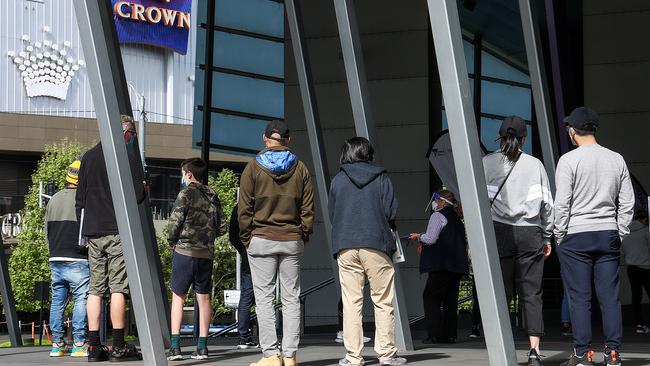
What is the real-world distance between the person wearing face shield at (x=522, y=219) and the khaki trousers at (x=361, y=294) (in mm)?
920

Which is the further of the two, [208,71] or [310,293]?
[208,71]

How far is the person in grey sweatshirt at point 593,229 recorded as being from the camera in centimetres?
865

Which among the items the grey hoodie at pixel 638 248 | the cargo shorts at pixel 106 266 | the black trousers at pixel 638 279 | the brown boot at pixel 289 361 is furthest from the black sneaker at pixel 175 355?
the black trousers at pixel 638 279

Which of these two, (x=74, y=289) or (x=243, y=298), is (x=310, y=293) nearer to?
(x=243, y=298)

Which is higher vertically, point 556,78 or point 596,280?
point 556,78

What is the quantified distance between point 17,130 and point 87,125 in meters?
5.37

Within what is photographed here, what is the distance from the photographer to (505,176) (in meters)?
9.34

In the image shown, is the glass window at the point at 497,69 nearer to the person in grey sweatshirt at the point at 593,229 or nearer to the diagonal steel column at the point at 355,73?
the diagonal steel column at the point at 355,73

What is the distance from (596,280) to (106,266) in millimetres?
4298

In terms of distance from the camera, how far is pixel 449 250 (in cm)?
1306

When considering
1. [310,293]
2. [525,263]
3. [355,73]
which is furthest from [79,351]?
[310,293]

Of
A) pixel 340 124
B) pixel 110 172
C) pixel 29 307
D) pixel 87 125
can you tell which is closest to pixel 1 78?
pixel 87 125

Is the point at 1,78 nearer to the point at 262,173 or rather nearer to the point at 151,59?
the point at 151,59

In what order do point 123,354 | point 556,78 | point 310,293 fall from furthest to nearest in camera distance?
point 310,293, point 556,78, point 123,354
